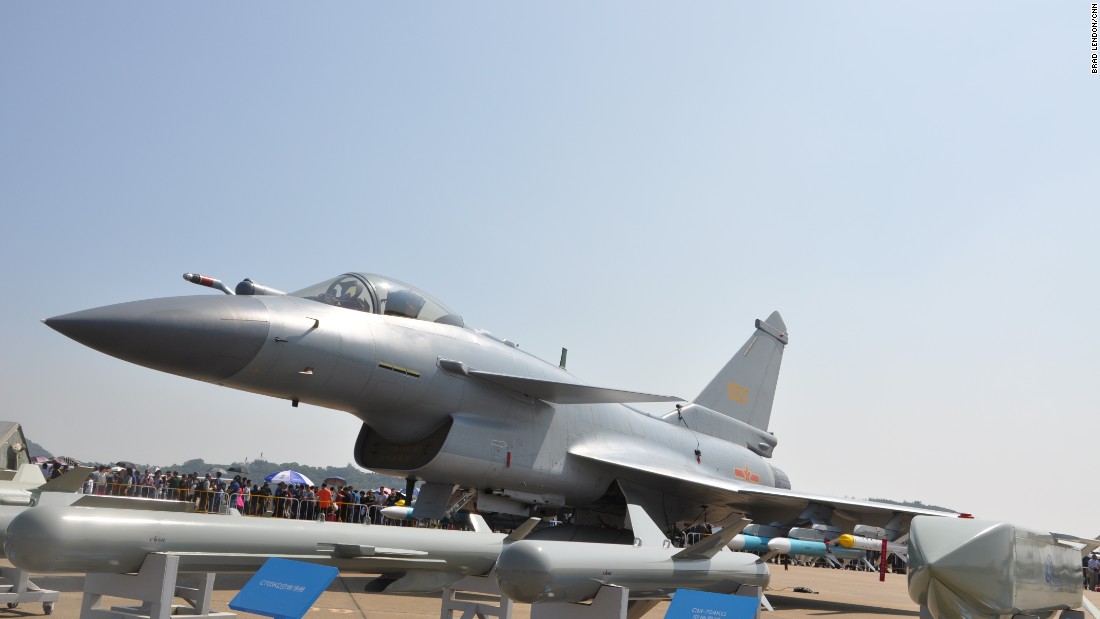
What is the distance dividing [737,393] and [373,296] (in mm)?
8773

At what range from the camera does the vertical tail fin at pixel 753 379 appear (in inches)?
629

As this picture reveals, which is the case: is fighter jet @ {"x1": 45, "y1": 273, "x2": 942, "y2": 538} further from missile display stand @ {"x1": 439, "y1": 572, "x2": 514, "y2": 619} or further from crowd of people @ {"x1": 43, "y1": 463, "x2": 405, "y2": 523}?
crowd of people @ {"x1": 43, "y1": 463, "x2": 405, "y2": 523}

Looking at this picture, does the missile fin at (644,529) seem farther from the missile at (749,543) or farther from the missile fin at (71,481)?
the missile at (749,543)

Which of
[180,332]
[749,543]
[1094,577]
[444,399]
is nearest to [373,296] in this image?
[444,399]

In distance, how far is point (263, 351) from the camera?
8.11 meters

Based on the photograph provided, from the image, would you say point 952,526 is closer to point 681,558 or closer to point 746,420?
point 681,558

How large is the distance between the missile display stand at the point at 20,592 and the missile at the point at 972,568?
663cm

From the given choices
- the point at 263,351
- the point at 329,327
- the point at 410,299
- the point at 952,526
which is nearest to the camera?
the point at 952,526

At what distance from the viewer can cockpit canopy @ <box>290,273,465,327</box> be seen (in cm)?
920

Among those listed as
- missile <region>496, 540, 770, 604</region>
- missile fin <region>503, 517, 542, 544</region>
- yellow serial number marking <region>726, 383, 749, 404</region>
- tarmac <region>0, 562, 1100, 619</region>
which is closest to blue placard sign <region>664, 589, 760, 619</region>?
missile <region>496, 540, 770, 604</region>

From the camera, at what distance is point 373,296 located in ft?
30.9

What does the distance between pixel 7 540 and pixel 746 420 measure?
12932 millimetres

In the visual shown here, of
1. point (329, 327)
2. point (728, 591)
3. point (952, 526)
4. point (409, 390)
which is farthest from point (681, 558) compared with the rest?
point (329, 327)

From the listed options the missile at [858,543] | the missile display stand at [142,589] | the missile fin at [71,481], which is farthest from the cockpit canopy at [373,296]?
the missile at [858,543]
